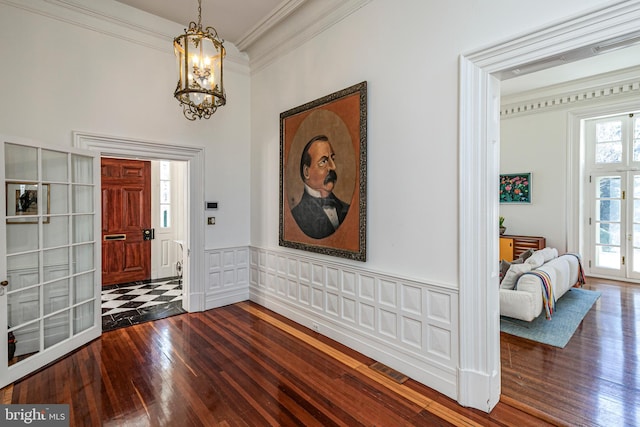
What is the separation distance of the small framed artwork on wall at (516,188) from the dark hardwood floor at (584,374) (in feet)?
10.0

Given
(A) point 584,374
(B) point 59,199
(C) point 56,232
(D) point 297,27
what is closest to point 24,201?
(B) point 59,199

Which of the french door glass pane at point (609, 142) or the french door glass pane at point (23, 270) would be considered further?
the french door glass pane at point (609, 142)

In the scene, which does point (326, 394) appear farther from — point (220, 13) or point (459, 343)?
point (220, 13)

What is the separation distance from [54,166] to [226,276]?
244 cm

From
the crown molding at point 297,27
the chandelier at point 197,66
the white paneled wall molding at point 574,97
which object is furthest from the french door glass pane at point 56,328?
the white paneled wall molding at point 574,97

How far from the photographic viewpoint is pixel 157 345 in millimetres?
3398

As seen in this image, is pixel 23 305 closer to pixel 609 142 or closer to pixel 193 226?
pixel 193 226

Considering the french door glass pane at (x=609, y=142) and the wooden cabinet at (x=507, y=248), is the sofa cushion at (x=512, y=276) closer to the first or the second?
the wooden cabinet at (x=507, y=248)

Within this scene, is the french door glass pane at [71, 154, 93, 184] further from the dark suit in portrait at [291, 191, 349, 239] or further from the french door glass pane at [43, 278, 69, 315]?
the dark suit in portrait at [291, 191, 349, 239]

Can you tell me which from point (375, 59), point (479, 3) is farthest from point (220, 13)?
point (479, 3)

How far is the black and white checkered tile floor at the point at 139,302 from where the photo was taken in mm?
4148

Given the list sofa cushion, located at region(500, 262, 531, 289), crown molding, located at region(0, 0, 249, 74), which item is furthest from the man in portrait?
crown molding, located at region(0, 0, 249, 74)

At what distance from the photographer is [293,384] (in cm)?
266

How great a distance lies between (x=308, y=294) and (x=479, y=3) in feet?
10.5
